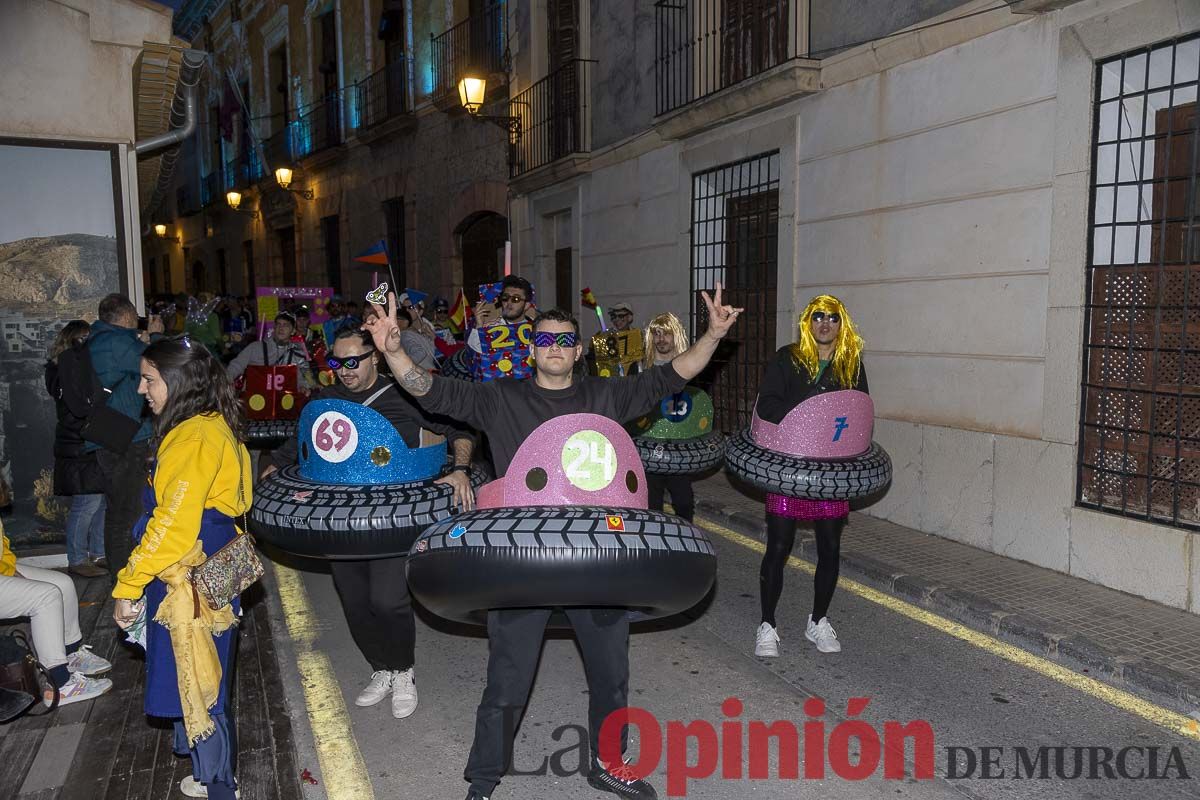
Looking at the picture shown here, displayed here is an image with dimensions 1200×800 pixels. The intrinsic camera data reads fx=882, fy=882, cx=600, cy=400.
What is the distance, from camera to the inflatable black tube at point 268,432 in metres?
8.54

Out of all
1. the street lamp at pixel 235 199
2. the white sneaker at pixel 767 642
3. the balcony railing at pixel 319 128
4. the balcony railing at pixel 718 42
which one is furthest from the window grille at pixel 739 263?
the street lamp at pixel 235 199

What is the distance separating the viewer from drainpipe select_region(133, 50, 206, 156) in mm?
7883

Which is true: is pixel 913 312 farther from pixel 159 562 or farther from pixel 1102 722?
pixel 159 562

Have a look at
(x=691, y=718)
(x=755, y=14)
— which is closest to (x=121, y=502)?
(x=691, y=718)

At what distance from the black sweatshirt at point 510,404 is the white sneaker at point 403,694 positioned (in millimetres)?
1351

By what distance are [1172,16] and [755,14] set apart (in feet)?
16.8

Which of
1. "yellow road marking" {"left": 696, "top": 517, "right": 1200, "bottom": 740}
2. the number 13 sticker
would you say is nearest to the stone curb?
"yellow road marking" {"left": 696, "top": 517, "right": 1200, "bottom": 740}

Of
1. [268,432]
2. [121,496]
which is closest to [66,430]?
[121,496]

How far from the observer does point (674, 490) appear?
6.40 m

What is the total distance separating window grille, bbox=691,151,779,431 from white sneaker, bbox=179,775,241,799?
6.92 meters

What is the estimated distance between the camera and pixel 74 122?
23.1 ft

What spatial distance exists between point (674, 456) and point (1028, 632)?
2.40 meters

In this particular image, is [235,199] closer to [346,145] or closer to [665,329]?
[346,145]

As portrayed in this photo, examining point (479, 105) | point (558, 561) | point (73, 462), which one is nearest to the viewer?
point (558, 561)
